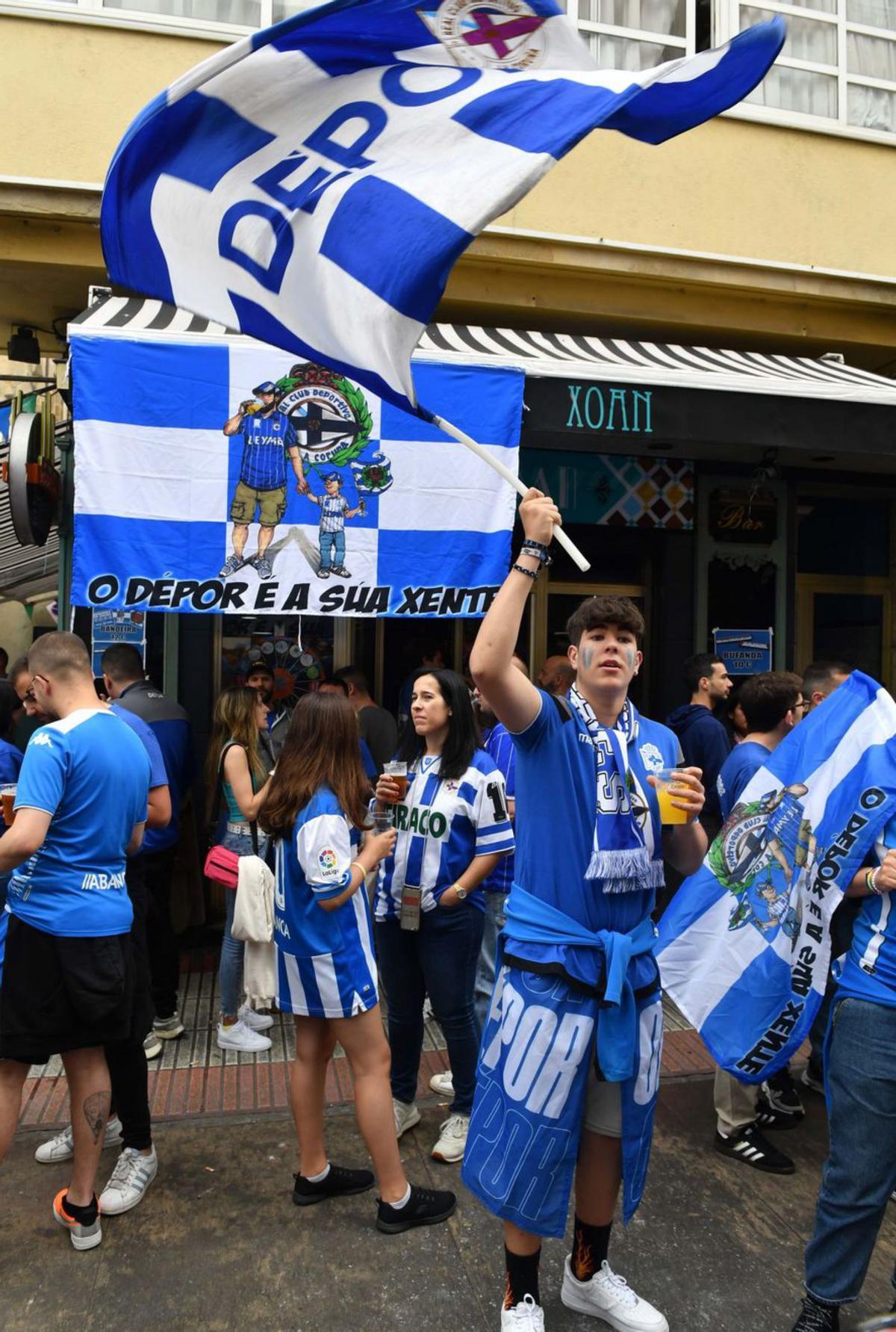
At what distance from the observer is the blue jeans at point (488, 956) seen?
443cm

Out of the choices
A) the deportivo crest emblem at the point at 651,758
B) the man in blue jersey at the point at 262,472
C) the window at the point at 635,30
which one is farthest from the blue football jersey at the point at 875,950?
the window at the point at 635,30

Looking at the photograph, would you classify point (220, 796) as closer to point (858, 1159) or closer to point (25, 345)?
point (858, 1159)

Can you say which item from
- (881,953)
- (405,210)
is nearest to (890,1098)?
(881,953)

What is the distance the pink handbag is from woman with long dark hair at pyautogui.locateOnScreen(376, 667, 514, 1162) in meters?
1.24

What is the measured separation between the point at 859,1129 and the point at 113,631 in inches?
230

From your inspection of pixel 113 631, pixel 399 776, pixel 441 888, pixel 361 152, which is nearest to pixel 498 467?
pixel 361 152

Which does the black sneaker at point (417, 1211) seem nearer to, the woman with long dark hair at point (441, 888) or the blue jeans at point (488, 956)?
the woman with long dark hair at point (441, 888)

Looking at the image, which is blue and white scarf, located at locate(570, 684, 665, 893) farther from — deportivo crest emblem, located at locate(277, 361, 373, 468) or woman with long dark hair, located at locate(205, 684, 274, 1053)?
deportivo crest emblem, located at locate(277, 361, 373, 468)

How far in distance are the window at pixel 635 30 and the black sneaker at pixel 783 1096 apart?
7.34m

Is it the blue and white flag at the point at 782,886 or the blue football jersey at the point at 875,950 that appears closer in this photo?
the blue football jersey at the point at 875,950

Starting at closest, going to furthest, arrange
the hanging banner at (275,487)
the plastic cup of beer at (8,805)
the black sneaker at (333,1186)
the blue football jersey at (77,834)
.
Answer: the blue football jersey at (77,834) < the plastic cup of beer at (8,805) < the black sneaker at (333,1186) < the hanging banner at (275,487)

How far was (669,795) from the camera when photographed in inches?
107

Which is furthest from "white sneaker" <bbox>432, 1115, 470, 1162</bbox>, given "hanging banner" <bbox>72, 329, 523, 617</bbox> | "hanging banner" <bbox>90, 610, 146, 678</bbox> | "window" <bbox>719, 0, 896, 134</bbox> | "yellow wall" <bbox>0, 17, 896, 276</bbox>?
"window" <bbox>719, 0, 896, 134</bbox>

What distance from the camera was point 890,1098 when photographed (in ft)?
8.70
